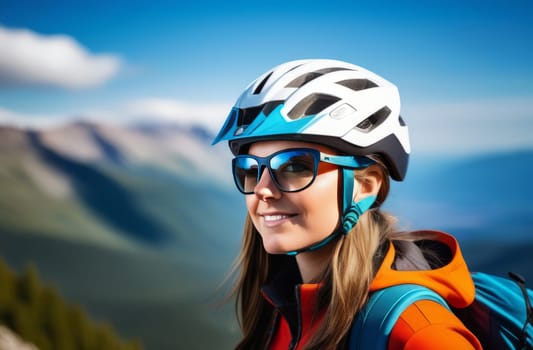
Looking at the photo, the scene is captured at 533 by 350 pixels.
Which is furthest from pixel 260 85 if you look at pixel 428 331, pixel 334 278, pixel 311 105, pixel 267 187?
pixel 428 331

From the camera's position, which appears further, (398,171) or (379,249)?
(398,171)

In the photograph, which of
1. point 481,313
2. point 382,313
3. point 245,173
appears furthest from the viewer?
point 245,173

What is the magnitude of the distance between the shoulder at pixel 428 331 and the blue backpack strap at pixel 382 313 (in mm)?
25

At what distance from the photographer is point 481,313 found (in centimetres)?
231

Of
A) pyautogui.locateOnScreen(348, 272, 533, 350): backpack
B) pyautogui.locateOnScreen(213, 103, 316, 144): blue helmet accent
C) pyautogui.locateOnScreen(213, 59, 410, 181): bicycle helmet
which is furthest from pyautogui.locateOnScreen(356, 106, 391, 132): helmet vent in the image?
pyautogui.locateOnScreen(348, 272, 533, 350): backpack

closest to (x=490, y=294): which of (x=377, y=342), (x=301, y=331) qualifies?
(x=377, y=342)

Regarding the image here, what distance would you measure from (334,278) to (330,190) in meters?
0.38

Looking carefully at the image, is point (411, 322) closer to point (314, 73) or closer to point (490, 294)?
point (490, 294)

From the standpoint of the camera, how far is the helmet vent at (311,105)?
2.44 meters

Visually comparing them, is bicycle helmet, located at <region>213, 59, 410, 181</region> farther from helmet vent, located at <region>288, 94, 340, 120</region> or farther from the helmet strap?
the helmet strap

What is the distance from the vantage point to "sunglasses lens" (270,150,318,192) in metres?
2.37

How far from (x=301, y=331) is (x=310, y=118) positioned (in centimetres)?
96

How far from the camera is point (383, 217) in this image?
8.81 ft

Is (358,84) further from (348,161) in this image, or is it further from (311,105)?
(348,161)
